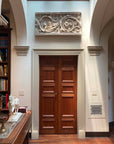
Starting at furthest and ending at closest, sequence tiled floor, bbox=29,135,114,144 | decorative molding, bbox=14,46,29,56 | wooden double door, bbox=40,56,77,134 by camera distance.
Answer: wooden double door, bbox=40,56,77,134 < decorative molding, bbox=14,46,29,56 < tiled floor, bbox=29,135,114,144

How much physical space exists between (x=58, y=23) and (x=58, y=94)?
1740 mm

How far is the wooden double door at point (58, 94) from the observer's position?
4.02 meters

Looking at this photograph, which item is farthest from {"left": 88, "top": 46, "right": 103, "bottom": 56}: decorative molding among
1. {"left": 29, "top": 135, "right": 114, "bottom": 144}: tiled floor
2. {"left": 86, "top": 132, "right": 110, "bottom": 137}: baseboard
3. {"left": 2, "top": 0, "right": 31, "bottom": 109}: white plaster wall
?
{"left": 29, "top": 135, "right": 114, "bottom": 144}: tiled floor

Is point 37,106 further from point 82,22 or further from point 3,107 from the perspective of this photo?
point 82,22

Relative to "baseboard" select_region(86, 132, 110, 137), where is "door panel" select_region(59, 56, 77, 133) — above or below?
above

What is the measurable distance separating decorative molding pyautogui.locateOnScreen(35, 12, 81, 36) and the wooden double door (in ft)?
2.11

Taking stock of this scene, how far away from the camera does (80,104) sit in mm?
3869

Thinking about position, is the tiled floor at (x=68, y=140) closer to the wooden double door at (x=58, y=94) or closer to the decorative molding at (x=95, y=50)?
the wooden double door at (x=58, y=94)

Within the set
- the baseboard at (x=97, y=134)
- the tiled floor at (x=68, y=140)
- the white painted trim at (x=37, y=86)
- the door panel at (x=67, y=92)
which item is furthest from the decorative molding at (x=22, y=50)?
the baseboard at (x=97, y=134)

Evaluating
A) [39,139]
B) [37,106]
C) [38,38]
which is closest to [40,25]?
[38,38]

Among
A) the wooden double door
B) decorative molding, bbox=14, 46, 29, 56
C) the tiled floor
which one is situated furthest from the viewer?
the wooden double door

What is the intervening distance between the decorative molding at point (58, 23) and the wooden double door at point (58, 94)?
2.11 feet

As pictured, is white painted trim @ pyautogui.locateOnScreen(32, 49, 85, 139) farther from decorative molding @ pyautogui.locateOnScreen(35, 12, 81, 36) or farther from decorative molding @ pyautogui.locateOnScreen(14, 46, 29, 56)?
decorative molding @ pyautogui.locateOnScreen(35, 12, 81, 36)

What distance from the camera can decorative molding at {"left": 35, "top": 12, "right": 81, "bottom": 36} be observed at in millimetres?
3762
